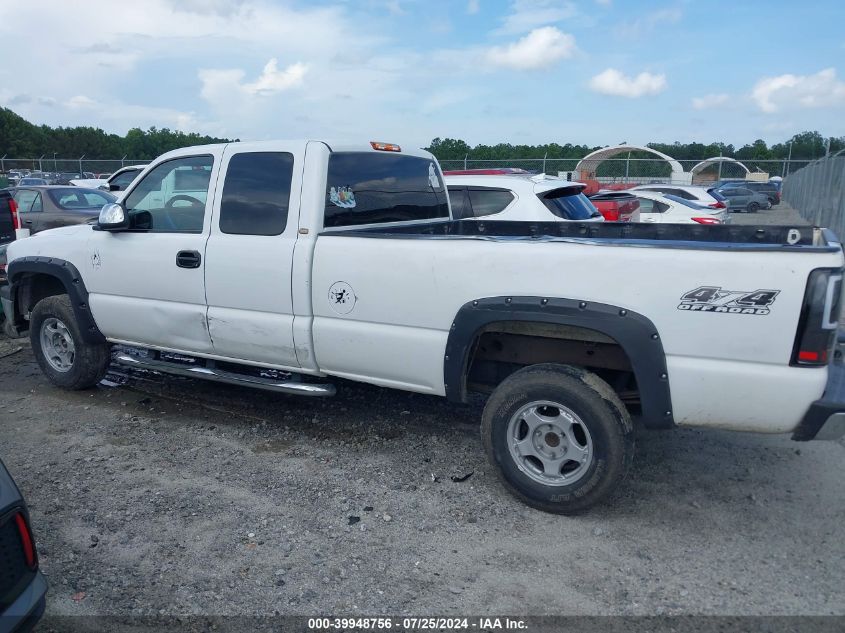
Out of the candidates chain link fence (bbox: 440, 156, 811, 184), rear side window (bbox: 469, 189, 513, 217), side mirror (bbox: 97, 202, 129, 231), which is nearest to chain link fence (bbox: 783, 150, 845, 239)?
rear side window (bbox: 469, 189, 513, 217)

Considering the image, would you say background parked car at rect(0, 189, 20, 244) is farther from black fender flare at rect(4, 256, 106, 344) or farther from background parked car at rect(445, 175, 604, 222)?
background parked car at rect(445, 175, 604, 222)

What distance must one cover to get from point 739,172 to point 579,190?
148 ft

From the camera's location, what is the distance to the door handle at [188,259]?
16.0ft

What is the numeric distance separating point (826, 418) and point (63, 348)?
18.6 ft

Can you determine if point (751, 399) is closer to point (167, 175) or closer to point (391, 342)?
point (391, 342)

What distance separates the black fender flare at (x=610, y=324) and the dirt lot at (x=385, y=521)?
2.57 ft

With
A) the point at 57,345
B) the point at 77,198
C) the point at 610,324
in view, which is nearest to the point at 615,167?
the point at 77,198

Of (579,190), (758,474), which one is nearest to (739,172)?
(579,190)

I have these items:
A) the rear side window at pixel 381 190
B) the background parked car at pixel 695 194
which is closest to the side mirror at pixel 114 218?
the rear side window at pixel 381 190

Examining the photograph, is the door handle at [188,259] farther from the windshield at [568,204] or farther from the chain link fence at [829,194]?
the chain link fence at [829,194]

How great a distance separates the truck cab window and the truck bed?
118cm

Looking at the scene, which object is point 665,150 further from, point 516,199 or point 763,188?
point 516,199

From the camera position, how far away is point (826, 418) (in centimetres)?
326

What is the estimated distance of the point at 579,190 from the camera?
846 cm
